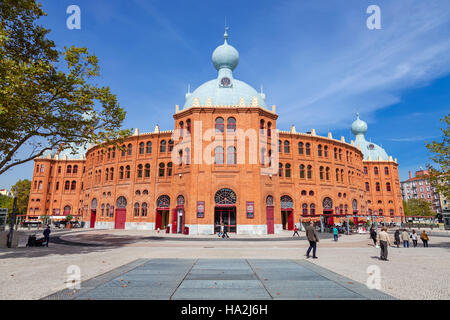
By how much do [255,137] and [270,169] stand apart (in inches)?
174

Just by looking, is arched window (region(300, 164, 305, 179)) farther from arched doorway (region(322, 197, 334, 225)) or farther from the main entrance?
the main entrance

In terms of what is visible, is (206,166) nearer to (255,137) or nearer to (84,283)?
(255,137)

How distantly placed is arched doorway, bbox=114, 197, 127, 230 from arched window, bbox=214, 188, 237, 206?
17160mm

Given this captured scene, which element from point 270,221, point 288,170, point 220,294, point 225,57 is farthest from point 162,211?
point 220,294

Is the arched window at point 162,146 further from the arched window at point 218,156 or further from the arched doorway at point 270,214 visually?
the arched doorway at point 270,214

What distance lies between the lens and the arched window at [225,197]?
3128 centimetres

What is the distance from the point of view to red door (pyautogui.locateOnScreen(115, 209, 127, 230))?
40.3m

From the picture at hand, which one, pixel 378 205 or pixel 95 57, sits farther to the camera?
pixel 378 205

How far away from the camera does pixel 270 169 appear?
3309cm

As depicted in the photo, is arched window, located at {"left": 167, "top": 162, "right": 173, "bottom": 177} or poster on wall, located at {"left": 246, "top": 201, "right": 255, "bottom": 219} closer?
poster on wall, located at {"left": 246, "top": 201, "right": 255, "bottom": 219}

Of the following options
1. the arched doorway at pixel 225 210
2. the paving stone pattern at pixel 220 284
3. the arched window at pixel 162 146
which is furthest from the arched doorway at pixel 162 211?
the paving stone pattern at pixel 220 284

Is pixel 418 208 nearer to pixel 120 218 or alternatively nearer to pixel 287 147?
pixel 287 147

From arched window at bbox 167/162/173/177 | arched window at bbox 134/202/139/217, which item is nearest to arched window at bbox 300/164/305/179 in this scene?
arched window at bbox 167/162/173/177
